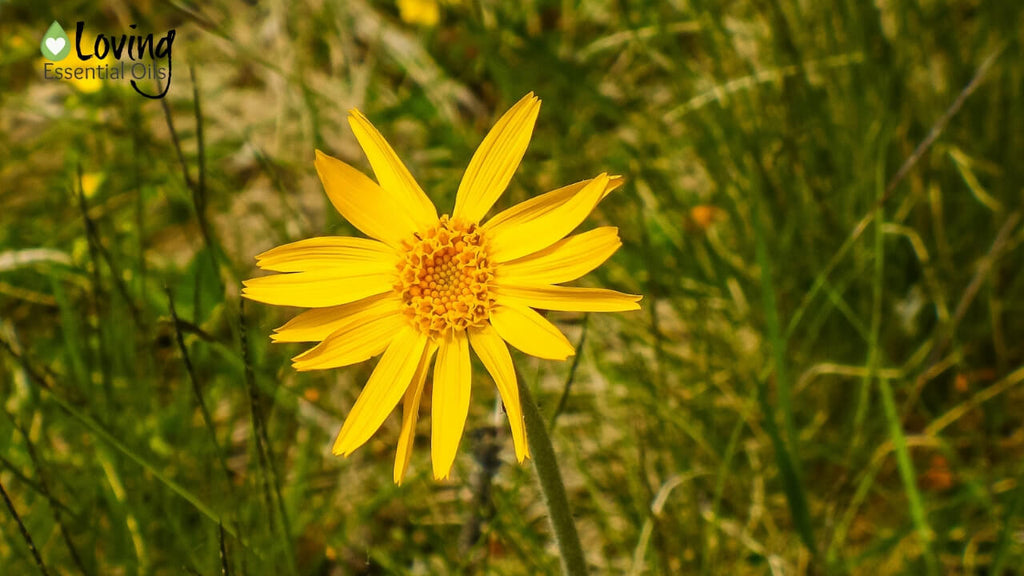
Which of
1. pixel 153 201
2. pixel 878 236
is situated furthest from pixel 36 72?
pixel 878 236

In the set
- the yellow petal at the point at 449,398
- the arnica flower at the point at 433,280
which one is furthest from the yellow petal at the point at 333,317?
the yellow petal at the point at 449,398

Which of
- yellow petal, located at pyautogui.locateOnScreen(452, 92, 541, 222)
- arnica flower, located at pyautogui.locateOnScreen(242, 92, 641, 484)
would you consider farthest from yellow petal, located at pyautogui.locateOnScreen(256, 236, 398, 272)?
yellow petal, located at pyautogui.locateOnScreen(452, 92, 541, 222)

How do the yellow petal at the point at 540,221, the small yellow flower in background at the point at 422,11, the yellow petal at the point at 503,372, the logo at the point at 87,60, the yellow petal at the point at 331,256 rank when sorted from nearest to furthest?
the yellow petal at the point at 503,372
the yellow petal at the point at 540,221
the yellow petal at the point at 331,256
the logo at the point at 87,60
the small yellow flower in background at the point at 422,11

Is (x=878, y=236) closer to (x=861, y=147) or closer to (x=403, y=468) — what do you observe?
(x=861, y=147)

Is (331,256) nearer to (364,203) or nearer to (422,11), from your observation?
(364,203)

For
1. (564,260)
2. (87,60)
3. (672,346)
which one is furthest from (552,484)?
(87,60)

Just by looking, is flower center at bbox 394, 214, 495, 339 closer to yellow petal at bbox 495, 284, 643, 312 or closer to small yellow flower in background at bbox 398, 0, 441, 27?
yellow petal at bbox 495, 284, 643, 312

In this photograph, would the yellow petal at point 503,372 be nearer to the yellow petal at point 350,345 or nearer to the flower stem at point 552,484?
the flower stem at point 552,484
